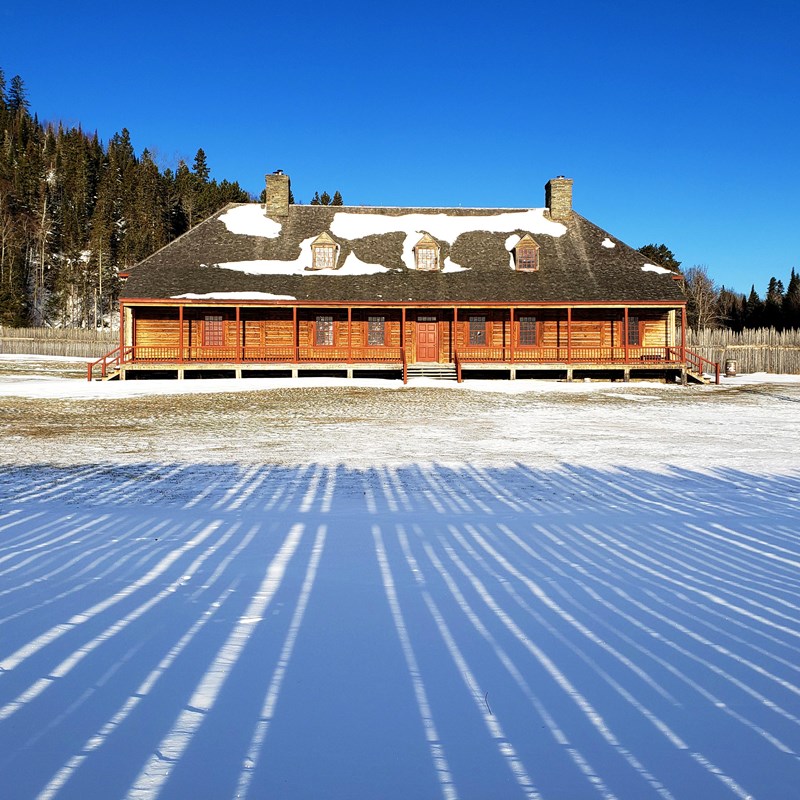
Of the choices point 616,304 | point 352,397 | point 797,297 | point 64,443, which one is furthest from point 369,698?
point 797,297

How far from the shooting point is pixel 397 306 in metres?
28.1

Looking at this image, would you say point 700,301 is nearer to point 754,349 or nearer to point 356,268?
point 754,349

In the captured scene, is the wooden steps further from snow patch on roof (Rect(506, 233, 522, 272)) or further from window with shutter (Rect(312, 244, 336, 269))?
window with shutter (Rect(312, 244, 336, 269))

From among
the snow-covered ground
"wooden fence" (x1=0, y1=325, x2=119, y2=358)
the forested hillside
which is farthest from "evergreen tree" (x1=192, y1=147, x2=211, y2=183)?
the snow-covered ground

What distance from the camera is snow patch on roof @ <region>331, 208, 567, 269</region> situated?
1309 inches

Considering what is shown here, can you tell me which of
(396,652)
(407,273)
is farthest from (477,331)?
(396,652)

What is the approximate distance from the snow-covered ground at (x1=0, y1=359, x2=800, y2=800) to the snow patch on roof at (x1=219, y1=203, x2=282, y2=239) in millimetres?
25644

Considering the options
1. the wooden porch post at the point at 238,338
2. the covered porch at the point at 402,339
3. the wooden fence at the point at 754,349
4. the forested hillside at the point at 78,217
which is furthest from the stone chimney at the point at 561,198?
the forested hillside at the point at 78,217

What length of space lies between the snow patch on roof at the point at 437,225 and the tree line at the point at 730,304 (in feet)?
76.0

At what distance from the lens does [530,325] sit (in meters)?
30.2

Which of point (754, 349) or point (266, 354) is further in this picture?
point (754, 349)

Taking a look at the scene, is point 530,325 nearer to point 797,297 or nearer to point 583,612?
point 583,612

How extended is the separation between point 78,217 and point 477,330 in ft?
247

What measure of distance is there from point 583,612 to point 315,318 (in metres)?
26.9
